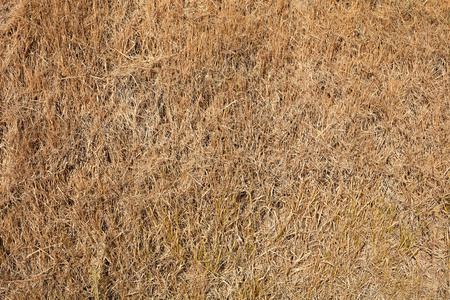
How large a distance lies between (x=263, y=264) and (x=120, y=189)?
1.08 meters

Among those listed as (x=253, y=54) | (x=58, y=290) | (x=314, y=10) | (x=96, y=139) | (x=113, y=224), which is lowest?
(x=58, y=290)

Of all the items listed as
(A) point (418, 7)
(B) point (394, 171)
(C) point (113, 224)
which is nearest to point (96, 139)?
(C) point (113, 224)

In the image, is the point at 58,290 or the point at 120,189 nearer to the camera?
the point at 58,290

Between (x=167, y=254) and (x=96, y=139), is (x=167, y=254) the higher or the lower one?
the lower one

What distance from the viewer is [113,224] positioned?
3.04 metres

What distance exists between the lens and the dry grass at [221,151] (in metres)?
3.00

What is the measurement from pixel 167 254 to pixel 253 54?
178 centimetres

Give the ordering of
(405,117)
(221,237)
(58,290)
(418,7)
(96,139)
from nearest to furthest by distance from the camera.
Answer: (58,290) < (221,237) < (96,139) < (405,117) < (418,7)

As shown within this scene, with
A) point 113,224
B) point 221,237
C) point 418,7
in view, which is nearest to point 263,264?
point 221,237

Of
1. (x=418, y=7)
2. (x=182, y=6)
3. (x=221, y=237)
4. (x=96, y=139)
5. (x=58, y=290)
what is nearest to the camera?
(x=58, y=290)

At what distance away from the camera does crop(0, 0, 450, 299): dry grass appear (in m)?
3.00

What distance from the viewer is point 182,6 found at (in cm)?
397

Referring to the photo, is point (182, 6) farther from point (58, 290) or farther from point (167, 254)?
point (58, 290)

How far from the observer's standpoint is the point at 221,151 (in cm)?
333
